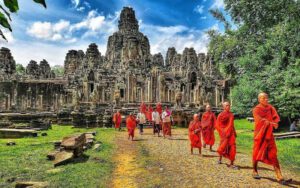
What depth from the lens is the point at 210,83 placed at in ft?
144

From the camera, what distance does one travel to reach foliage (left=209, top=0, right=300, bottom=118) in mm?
16484

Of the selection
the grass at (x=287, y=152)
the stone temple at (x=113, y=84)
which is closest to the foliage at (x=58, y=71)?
the stone temple at (x=113, y=84)

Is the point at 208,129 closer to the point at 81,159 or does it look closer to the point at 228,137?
the point at 228,137

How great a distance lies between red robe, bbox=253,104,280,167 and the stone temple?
56.3 ft

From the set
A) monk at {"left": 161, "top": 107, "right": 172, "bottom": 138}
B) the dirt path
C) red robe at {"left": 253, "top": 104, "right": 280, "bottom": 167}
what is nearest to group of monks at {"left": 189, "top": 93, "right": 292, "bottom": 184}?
red robe at {"left": 253, "top": 104, "right": 280, "bottom": 167}

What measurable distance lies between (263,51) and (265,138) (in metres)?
13.9

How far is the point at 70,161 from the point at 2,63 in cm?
4295

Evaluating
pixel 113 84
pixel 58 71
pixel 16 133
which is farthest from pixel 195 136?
pixel 58 71

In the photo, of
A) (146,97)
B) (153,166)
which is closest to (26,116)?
(146,97)

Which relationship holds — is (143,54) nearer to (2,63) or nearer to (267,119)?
(2,63)

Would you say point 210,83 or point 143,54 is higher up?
point 143,54

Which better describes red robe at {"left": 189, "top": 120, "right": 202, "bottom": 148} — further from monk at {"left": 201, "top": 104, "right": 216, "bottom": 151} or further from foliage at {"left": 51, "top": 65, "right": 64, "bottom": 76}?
foliage at {"left": 51, "top": 65, "right": 64, "bottom": 76}

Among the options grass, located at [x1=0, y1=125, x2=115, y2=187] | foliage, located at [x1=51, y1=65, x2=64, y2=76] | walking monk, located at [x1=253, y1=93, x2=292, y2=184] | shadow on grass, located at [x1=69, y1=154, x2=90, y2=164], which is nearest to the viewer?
walking monk, located at [x1=253, y1=93, x2=292, y2=184]

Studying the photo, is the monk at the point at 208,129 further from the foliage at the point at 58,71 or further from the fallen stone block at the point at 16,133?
the foliage at the point at 58,71
